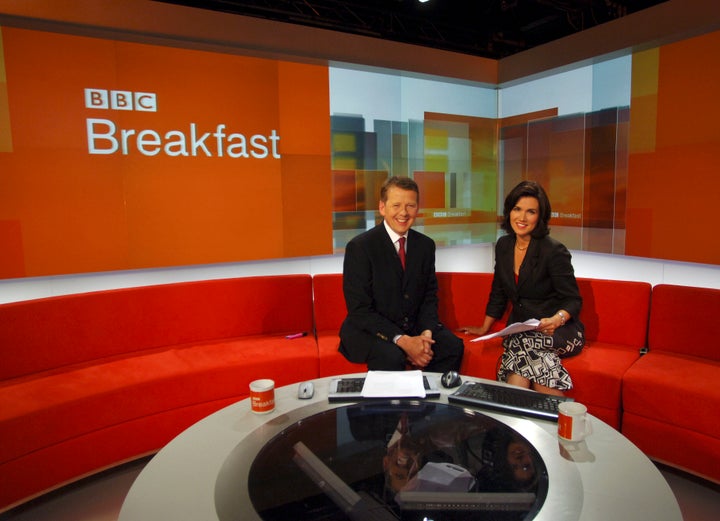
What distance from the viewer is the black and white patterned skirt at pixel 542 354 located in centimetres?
262

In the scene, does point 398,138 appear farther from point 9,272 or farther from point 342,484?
point 342,484

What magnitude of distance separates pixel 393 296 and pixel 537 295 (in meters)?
0.87

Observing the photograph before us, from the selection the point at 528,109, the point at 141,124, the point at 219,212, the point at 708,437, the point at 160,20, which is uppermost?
the point at 160,20

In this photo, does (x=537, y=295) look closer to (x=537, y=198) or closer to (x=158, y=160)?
(x=537, y=198)

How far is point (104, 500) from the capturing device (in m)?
2.40

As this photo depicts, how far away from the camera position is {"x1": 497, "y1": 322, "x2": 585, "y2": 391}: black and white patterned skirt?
262 cm

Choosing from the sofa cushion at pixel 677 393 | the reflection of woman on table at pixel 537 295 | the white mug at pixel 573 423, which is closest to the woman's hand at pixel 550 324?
the reflection of woman on table at pixel 537 295

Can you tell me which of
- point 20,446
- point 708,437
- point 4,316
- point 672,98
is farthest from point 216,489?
point 672,98

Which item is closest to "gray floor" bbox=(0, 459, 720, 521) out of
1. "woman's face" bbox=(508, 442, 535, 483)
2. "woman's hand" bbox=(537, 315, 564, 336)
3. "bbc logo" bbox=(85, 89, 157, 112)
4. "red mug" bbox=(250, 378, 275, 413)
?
"woman's hand" bbox=(537, 315, 564, 336)

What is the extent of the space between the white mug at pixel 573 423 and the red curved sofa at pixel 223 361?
1.24 m

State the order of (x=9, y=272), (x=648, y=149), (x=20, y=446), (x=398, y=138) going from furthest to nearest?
(x=398, y=138)
(x=648, y=149)
(x=9, y=272)
(x=20, y=446)

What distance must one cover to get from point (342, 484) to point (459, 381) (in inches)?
32.7

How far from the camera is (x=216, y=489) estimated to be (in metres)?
1.36

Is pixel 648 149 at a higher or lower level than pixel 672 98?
lower
